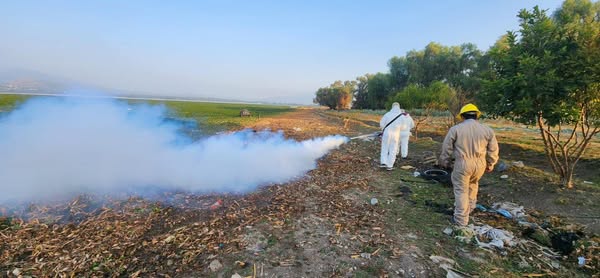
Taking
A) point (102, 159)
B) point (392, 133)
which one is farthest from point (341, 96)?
point (102, 159)

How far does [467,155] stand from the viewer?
4.91 m

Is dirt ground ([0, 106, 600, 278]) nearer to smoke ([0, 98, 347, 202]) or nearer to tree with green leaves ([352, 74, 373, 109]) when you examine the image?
smoke ([0, 98, 347, 202])

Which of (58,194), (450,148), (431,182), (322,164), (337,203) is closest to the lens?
(450,148)

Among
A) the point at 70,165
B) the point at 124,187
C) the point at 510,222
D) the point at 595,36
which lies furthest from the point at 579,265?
the point at 70,165

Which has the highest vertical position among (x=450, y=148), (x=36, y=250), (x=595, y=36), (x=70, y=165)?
(x=595, y=36)

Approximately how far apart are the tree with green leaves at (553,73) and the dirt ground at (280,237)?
2020 mm

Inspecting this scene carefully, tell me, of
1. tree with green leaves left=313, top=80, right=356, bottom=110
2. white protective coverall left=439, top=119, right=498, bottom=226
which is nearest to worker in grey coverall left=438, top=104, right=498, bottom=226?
white protective coverall left=439, top=119, right=498, bottom=226

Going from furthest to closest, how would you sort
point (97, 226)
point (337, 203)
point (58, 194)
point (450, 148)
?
point (337, 203) → point (58, 194) → point (450, 148) → point (97, 226)

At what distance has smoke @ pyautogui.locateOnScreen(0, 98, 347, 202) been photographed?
5.73m

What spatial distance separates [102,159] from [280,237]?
523cm

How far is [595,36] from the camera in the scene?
19.0ft

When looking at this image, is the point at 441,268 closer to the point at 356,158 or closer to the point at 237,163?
the point at 237,163

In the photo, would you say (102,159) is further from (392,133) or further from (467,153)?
(392,133)

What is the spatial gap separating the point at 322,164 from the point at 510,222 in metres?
5.64
